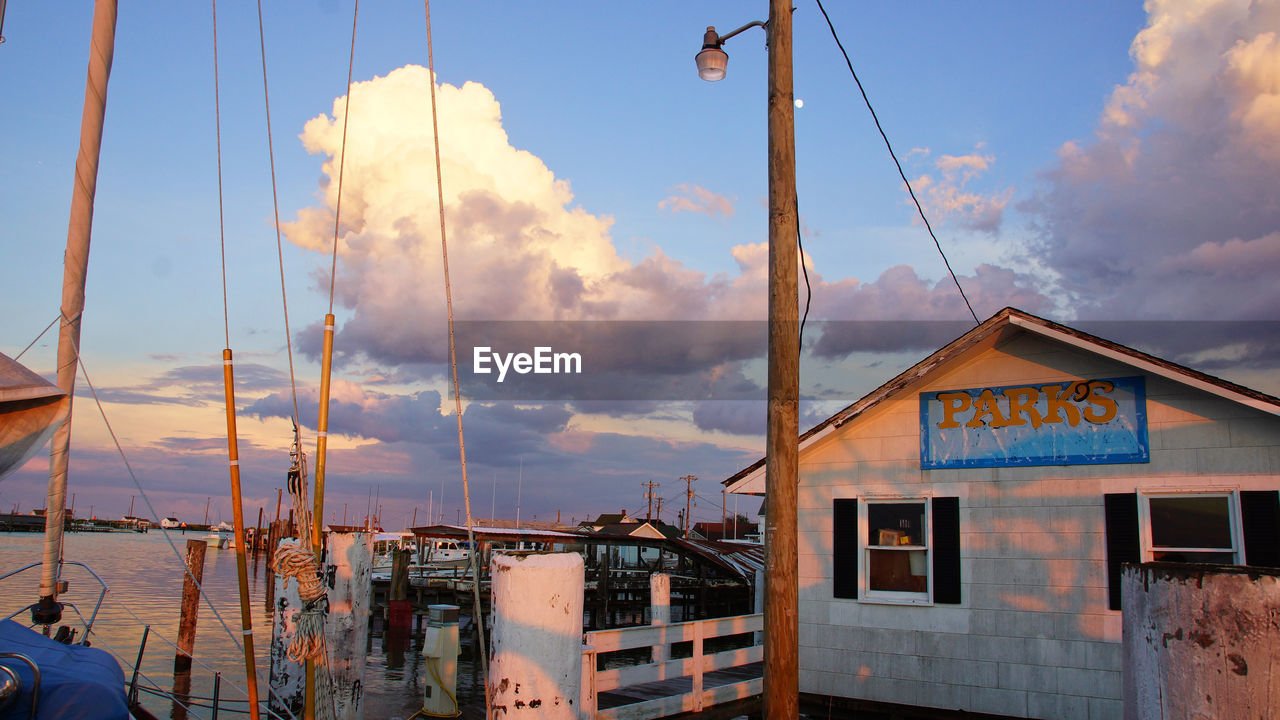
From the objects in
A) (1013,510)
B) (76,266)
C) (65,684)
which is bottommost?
(65,684)

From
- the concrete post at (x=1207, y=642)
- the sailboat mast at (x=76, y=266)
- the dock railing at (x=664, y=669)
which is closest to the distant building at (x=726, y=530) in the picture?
the dock railing at (x=664, y=669)

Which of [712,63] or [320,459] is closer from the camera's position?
[320,459]

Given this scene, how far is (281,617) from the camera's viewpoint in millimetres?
10414

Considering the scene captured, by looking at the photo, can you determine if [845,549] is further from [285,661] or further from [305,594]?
[305,594]

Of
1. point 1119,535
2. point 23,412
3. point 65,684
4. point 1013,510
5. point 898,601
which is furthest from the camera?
point 898,601

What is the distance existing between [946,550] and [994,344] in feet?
10.2

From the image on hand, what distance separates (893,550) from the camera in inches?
513

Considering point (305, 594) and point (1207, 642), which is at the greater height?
point (1207, 642)

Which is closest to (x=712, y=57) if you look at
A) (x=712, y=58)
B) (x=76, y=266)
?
(x=712, y=58)

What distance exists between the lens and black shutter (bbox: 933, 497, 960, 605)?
1231cm

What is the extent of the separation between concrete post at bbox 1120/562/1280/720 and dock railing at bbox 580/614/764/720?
5.00 m

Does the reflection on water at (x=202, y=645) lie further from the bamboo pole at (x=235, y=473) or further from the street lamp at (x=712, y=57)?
the street lamp at (x=712, y=57)

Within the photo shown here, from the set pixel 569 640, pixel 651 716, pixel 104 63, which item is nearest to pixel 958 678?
pixel 651 716

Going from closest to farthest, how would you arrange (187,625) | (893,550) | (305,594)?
(305,594)
(893,550)
(187,625)
